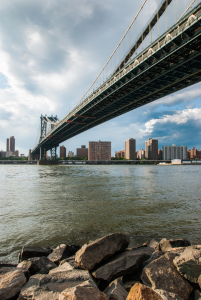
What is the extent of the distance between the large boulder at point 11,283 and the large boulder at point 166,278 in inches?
66.0

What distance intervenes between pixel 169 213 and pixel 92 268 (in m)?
5.06

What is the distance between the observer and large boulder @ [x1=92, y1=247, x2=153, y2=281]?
2.69 meters

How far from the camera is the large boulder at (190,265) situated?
2.39m

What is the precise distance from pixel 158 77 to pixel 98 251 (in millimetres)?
29367

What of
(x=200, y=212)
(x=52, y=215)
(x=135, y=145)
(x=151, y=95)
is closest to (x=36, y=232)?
(x=52, y=215)

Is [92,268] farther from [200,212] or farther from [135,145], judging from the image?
[135,145]

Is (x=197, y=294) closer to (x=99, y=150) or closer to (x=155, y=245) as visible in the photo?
(x=155, y=245)

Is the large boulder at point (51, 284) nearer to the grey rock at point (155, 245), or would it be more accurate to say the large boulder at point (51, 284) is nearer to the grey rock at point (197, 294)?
the grey rock at point (197, 294)

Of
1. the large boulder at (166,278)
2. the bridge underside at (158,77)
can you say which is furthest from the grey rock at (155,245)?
the bridge underside at (158,77)

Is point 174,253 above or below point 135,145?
below

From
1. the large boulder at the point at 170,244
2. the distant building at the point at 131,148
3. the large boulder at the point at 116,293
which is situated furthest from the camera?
the distant building at the point at 131,148

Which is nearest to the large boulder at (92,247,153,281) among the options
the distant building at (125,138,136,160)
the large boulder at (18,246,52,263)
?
the large boulder at (18,246,52,263)

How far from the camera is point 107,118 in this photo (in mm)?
52500

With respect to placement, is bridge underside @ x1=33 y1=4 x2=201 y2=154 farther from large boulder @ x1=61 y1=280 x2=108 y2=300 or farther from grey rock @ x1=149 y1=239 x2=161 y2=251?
large boulder @ x1=61 y1=280 x2=108 y2=300
